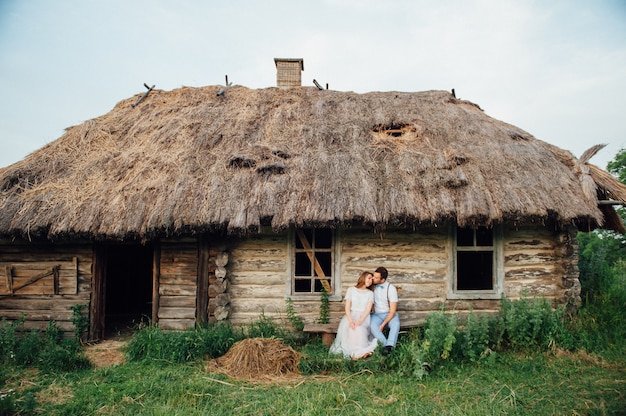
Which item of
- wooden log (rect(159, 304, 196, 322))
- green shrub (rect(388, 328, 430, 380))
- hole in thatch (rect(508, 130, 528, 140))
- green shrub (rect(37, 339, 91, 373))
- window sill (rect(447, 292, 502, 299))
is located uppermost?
hole in thatch (rect(508, 130, 528, 140))

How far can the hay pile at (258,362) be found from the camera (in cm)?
552

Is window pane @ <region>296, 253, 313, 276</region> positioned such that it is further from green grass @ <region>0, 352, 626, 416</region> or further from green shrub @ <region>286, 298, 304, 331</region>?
green grass @ <region>0, 352, 626, 416</region>

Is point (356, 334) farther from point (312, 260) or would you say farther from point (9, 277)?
point (9, 277)

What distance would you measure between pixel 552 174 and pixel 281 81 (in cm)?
716

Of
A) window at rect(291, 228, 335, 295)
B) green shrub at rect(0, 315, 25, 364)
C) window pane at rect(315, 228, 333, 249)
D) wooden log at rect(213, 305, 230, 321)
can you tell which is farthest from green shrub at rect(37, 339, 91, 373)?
window pane at rect(315, 228, 333, 249)

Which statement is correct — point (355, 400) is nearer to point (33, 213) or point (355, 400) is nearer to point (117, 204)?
point (117, 204)

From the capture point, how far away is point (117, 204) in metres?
6.97

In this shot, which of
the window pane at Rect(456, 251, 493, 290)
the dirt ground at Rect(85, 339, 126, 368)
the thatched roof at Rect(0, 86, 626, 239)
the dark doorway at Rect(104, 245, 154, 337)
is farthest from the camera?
the dark doorway at Rect(104, 245, 154, 337)

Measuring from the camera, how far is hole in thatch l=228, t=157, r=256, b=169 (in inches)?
294

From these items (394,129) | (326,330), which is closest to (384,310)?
(326,330)

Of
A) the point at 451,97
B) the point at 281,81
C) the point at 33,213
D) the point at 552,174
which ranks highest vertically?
the point at 281,81

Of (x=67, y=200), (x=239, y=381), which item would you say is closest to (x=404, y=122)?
(x=239, y=381)

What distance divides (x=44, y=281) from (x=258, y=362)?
185 inches

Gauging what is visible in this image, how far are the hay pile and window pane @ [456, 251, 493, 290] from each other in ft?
20.1
